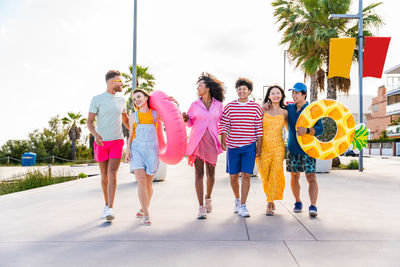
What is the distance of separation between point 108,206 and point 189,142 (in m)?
1.42

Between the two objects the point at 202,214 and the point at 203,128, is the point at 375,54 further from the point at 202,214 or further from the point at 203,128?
the point at 202,214

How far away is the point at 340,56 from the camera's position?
1107 centimetres

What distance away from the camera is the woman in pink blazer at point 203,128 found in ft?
16.6

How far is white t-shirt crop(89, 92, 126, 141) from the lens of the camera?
16.1 feet

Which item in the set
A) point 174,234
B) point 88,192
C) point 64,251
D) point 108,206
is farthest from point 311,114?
point 88,192

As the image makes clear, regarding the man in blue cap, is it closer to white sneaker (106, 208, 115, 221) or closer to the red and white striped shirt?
the red and white striped shirt

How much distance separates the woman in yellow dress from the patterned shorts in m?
0.24

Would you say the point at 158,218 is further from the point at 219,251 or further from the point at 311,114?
the point at 311,114

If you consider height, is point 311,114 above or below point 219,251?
above

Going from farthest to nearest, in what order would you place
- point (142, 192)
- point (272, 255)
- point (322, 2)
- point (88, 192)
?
point (322, 2)
point (88, 192)
point (142, 192)
point (272, 255)

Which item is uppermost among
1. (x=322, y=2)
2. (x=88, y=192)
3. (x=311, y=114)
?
(x=322, y=2)

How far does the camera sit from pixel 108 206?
485 cm

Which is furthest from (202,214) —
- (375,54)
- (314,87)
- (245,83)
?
(314,87)

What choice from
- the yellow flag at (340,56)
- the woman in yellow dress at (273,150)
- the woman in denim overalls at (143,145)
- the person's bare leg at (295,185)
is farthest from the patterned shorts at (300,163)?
the yellow flag at (340,56)
